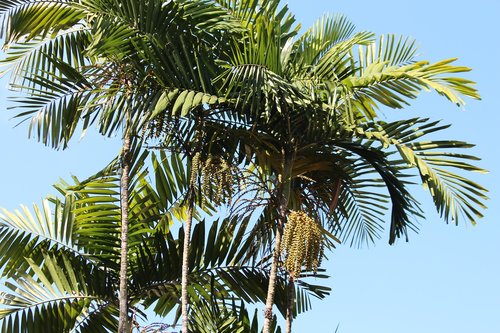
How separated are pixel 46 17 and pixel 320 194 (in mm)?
3385

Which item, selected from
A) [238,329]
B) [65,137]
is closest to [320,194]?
[238,329]

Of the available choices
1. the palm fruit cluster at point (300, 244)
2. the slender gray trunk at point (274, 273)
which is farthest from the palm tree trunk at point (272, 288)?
the palm fruit cluster at point (300, 244)

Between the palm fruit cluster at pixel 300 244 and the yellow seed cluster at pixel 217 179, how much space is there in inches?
31.3

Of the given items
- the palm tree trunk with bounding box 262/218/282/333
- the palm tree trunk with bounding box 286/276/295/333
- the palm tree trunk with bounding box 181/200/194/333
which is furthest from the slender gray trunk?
the palm tree trunk with bounding box 181/200/194/333

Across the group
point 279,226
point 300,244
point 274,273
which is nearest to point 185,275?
point 274,273

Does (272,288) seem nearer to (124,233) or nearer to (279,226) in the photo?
(279,226)

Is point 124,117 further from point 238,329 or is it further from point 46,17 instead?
point 238,329

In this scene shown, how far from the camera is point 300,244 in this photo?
10.3 m

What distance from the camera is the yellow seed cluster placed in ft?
Answer: 35.5

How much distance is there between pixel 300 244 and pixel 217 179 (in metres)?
1.12

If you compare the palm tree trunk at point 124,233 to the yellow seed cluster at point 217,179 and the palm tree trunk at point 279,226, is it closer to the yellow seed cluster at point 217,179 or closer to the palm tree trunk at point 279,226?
the yellow seed cluster at point 217,179

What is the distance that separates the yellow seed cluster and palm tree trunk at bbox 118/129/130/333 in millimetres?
762

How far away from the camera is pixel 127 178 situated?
1128 cm

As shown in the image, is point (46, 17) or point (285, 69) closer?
point (285, 69)
